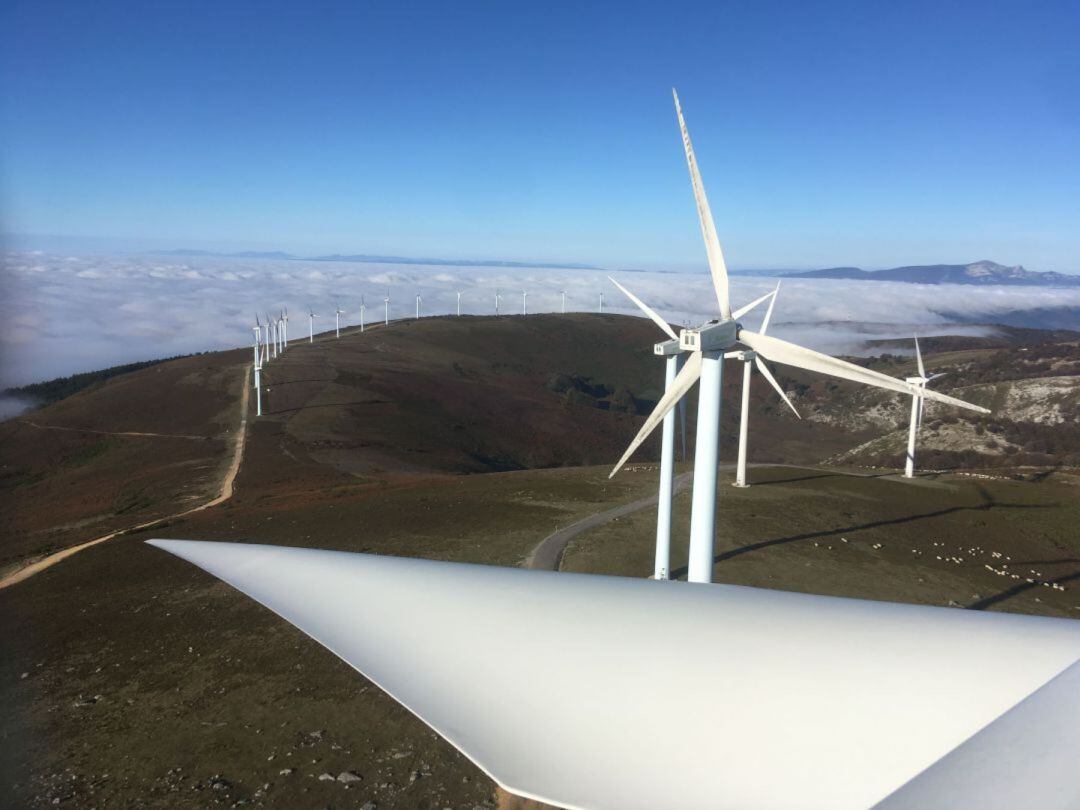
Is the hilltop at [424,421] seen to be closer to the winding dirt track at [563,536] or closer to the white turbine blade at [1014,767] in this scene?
the winding dirt track at [563,536]

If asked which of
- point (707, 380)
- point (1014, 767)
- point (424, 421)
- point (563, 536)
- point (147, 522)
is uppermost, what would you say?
point (707, 380)

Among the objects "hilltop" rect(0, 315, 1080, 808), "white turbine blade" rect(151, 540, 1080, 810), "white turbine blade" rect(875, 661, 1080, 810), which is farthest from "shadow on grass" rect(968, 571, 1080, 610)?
"white turbine blade" rect(875, 661, 1080, 810)

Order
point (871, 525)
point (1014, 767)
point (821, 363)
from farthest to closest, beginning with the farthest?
point (871, 525), point (821, 363), point (1014, 767)

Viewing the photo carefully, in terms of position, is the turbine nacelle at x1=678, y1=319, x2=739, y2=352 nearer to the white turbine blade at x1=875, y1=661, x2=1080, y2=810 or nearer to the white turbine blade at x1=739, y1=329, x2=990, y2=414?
the white turbine blade at x1=739, y1=329, x2=990, y2=414

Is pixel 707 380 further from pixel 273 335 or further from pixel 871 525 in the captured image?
pixel 273 335

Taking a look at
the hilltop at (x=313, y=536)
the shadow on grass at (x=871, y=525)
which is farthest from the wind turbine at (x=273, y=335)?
the shadow on grass at (x=871, y=525)

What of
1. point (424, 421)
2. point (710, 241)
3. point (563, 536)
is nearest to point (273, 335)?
point (424, 421)

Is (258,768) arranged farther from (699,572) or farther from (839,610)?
(839,610)
